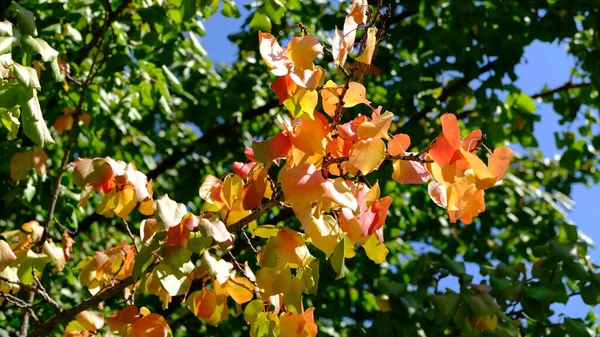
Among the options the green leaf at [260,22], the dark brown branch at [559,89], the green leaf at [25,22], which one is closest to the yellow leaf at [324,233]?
the green leaf at [25,22]

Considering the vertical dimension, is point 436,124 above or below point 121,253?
above

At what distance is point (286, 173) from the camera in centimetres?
114

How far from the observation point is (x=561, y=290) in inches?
90.5

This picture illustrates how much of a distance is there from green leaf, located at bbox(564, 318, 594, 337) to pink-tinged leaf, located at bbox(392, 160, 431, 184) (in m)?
1.28

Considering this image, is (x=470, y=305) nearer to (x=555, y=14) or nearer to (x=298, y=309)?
(x=298, y=309)

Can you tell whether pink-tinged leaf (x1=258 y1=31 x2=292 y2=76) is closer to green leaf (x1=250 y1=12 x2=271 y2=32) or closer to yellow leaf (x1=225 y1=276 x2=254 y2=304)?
yellow leaf (x1=225 y1=276 x2=254 y2=304)

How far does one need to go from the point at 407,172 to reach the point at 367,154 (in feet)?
0.30

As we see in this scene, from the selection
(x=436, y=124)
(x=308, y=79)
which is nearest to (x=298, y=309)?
(x=308, y=79)

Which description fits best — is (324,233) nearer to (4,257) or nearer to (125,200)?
(125,200)

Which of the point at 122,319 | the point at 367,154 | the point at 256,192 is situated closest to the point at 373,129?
the point at 367,154

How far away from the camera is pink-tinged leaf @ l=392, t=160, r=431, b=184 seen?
3.98ft

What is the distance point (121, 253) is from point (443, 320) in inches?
41.0

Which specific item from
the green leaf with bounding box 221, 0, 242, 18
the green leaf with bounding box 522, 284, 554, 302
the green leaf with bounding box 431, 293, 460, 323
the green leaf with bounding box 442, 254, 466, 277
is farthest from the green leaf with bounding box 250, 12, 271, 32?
the green leaf with bounding box 522, 284, 554, 302

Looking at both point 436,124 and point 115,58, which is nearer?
point 115,58
